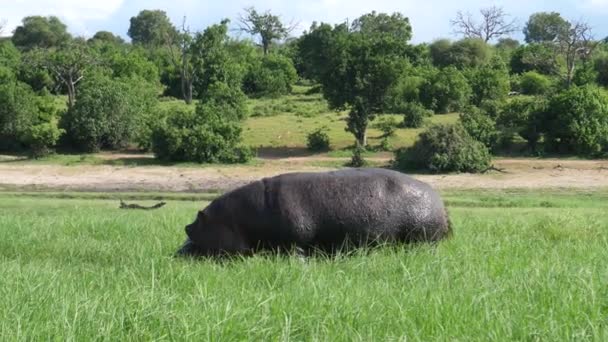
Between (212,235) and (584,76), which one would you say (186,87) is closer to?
(584,76)

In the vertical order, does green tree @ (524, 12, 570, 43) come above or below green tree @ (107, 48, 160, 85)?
above

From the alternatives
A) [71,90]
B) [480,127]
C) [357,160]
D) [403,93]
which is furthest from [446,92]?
[71,90]

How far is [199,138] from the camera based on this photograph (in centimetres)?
3425

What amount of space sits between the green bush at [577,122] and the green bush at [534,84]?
7.42 metres

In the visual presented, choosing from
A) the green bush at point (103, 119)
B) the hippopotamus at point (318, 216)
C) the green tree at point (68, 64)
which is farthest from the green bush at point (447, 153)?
the hippopotamus at point (318, 216)

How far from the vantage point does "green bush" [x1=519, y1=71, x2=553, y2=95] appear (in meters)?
43.2

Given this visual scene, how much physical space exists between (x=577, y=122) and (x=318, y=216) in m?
28.0

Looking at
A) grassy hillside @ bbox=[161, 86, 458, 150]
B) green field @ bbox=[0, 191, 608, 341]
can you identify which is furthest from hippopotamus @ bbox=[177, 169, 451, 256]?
grassy hillside @ bbox=[161, 86, 458, 150]

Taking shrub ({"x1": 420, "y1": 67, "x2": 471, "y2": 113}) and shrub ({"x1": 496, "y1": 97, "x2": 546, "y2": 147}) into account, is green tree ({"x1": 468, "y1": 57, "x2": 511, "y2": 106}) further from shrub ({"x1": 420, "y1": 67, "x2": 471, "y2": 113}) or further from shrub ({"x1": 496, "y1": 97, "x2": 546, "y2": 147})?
shrub ({"x1": 496, "y1": 97, "x2": 546, "y2": 147})

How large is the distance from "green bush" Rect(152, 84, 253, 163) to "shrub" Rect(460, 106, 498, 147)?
27.9 feet

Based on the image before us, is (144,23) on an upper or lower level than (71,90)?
upper

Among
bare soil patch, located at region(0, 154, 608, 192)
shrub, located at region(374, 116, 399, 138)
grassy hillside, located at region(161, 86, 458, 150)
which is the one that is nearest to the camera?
bare soil patch, located at region(0, 154, 608, 192)

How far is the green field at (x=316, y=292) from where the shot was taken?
4750 mm

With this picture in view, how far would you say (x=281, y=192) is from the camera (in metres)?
8.21
